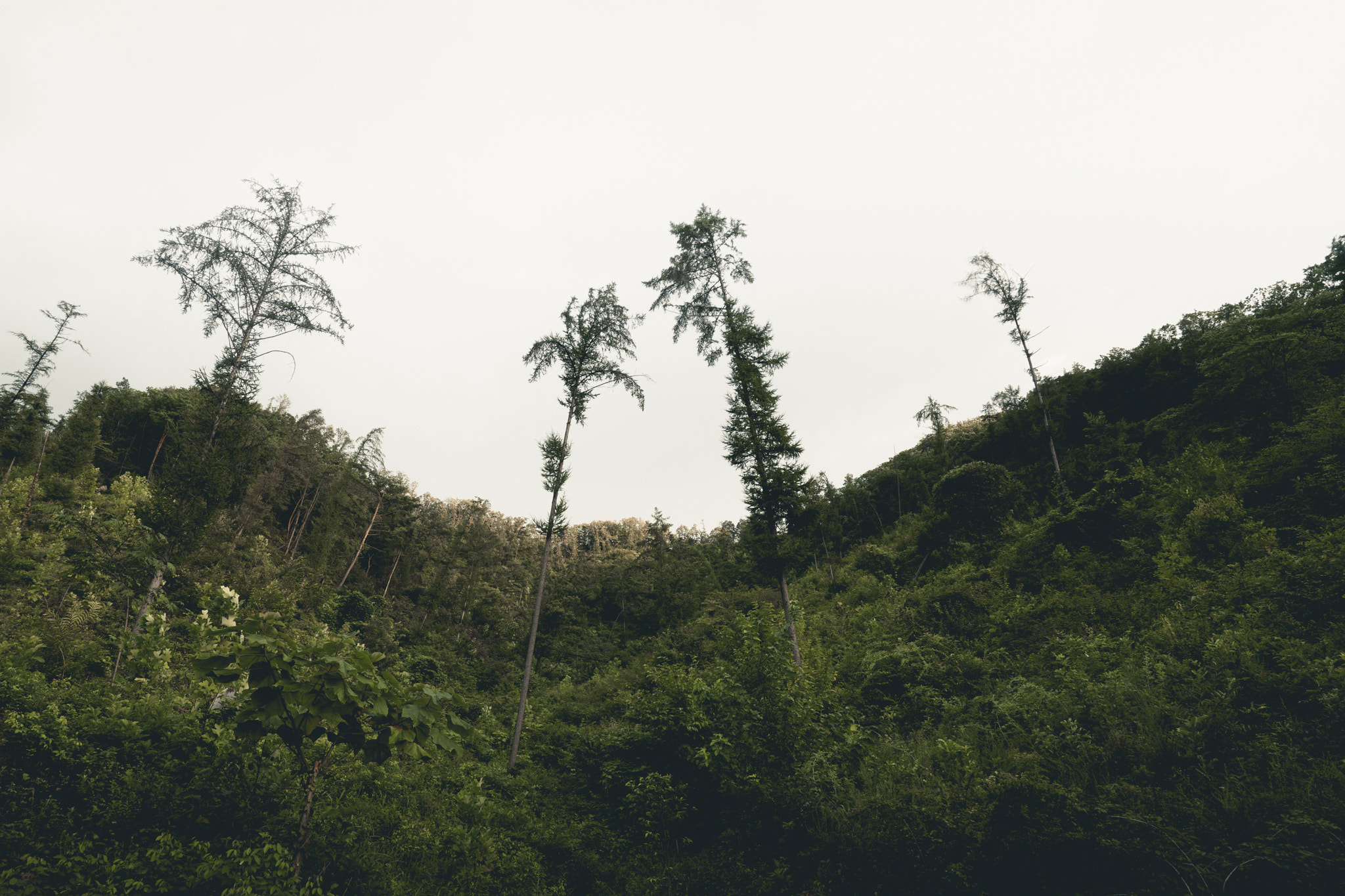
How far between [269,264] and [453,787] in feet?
45.6

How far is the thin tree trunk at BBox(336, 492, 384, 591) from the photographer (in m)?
32.9

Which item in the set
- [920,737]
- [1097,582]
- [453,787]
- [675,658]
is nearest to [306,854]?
[453,787]

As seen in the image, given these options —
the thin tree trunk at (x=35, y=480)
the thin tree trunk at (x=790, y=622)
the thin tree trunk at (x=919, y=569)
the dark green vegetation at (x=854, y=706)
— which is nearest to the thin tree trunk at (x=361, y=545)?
→ the dark green vegetation at (x=854, y=706)

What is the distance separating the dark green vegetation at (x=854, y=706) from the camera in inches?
163

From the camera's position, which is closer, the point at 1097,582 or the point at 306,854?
the point at 306,854

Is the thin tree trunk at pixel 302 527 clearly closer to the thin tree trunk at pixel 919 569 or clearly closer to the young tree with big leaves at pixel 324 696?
the young tree with big leaves at pixel 324 696

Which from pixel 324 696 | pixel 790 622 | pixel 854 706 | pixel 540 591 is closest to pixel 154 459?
pixel 540 591

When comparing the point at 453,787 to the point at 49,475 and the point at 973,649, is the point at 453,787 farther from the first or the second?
the point at 49,475

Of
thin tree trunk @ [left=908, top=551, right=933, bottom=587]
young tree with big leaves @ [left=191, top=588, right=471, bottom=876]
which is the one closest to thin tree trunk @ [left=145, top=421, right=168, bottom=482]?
young tree with big leaves @ [left=191, top=588, right=471, bottom=876]

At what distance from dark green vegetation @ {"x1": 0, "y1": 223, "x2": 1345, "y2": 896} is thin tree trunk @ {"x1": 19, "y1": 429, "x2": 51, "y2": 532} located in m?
0.52

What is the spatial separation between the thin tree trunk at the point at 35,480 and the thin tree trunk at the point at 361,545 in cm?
1369

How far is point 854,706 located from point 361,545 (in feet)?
118

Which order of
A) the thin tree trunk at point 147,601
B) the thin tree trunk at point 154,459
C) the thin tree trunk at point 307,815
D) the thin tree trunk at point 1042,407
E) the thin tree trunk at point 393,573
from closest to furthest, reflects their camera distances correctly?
the thin tree trunk at point 307,815 < the thin tree trunk at point 147,601 < the thin tree trunk at point 1042,407 < the thin tree trunk at point 154,459 < the thin tree trunk at point 393,573

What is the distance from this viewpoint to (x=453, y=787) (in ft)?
31.9
